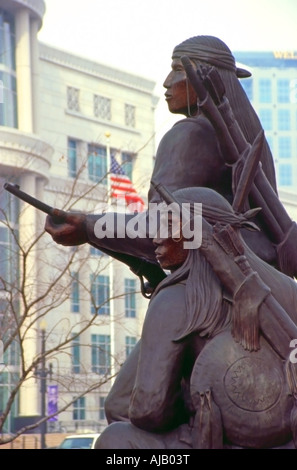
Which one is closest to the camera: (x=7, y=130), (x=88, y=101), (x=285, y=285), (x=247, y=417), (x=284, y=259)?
(x=247, y=417)

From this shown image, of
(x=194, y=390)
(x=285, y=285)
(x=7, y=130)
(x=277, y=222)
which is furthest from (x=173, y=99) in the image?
(x=7, y=130)

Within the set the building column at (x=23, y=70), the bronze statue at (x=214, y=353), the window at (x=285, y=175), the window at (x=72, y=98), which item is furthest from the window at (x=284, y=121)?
the bronze statue at (x=214, y=353)

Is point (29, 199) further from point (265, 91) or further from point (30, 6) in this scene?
point (265, 91)

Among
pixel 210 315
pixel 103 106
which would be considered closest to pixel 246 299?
pixel 210 315

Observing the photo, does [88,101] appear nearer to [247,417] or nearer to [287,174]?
[287,174]

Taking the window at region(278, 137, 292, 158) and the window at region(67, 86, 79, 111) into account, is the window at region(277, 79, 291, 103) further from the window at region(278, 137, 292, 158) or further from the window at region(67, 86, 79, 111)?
the window at region(67, 86, 79, 111)

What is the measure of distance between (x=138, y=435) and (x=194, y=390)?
29 centimetres

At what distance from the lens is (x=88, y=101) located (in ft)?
186

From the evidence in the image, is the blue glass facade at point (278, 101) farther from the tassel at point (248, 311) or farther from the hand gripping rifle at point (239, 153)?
the tassel at point (248, 311)

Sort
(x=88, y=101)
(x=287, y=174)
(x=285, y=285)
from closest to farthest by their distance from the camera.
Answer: (x=285, y=285)
(x=88, y=101)
(x=287, y=174)

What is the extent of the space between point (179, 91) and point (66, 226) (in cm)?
86

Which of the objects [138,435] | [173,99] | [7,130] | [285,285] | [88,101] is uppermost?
[88,101]

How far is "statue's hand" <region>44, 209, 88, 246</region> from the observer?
16.2ft

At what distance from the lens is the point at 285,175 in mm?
76625
